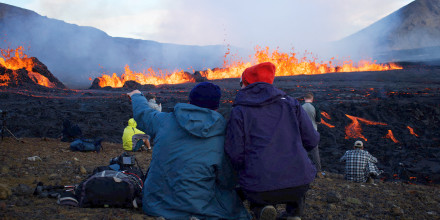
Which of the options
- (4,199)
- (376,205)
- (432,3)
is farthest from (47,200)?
(432,3)

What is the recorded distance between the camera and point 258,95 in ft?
10.7

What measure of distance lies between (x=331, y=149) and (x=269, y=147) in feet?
30.9

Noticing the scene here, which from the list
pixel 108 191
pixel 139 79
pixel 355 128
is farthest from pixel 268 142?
pixel 139 79

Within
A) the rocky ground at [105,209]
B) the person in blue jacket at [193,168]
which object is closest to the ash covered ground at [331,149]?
the rocky ground at [105,209]

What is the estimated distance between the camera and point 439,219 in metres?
4.38

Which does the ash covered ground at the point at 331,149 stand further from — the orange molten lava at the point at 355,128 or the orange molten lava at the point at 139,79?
the orange molten lava at the point at 139,79

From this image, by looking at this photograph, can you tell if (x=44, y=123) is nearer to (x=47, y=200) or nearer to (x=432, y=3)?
(x=47, y=200)

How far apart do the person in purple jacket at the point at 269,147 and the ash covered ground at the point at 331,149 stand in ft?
3.66

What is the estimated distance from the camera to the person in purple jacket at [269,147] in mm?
3053

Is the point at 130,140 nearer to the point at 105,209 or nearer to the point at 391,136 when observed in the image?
the point at 105,209

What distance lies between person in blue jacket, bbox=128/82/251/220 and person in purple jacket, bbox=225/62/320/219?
16 centimetres

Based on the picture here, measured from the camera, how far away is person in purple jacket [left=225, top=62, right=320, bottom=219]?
305cm

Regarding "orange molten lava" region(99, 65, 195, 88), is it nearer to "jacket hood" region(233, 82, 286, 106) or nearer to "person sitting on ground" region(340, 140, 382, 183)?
"person sitting on ground" region(340, 140, 382, 183)

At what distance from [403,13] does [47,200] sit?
115 m
